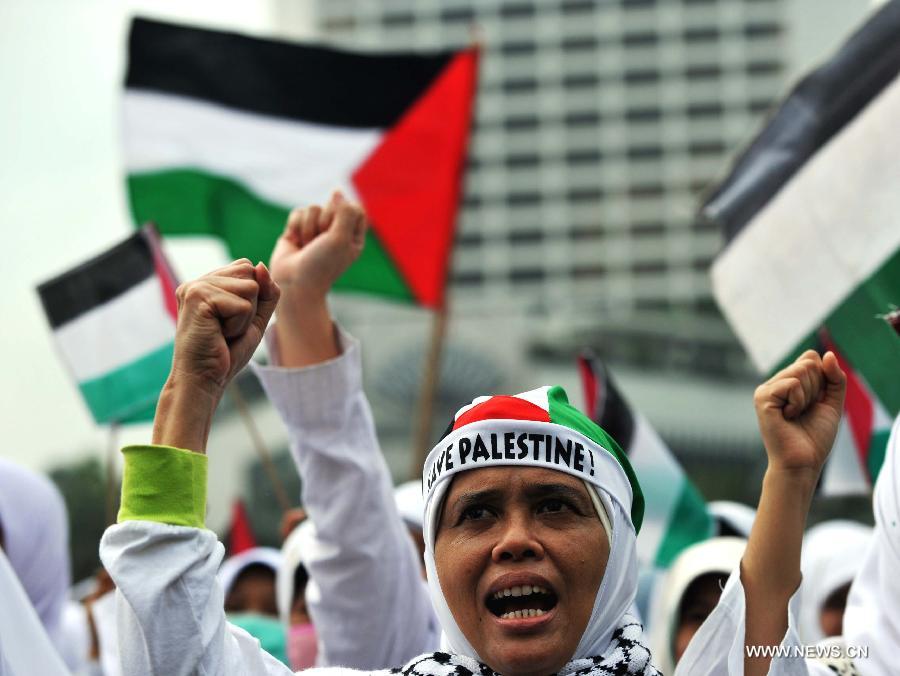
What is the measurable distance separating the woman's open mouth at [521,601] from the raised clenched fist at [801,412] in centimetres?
43

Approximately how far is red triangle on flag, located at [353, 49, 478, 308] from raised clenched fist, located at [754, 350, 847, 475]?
4263 mm

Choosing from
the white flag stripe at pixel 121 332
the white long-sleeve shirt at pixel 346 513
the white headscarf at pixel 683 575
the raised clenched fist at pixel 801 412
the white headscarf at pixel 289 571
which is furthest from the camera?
the white flag stripe at pixel 121 332

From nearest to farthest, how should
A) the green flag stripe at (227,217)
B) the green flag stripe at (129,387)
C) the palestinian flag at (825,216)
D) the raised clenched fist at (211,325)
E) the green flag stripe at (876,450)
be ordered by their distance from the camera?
the raised clenched fist at (211,325) < the palestinian flag at (825,216) < the green flag stripe at (876,450) < the green flag stripe at (129,387) < the green flag stripe at (227,217)

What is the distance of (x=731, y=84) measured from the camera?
10088 cm

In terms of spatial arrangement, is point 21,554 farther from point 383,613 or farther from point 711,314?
point 711,314

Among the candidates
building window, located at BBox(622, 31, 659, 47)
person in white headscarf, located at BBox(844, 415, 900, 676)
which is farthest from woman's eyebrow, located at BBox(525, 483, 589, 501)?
building window, located at BBox(622, 31, 659, 47)

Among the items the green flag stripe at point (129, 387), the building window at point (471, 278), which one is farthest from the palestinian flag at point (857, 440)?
the building window at point (471, 278)

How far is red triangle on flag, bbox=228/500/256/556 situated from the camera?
691 centimetres

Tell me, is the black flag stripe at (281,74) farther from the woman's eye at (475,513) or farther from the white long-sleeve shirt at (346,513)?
the woman's eye at (475,513)

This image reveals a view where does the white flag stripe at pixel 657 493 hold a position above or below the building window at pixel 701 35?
below

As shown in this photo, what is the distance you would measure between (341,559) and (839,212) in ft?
6.50

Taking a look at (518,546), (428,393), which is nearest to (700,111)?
(428,393)

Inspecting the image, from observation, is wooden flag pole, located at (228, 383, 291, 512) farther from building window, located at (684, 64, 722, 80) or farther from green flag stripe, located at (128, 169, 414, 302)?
building window, located at (684, 64, 722, 80)

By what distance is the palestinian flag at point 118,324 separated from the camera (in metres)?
4.85
